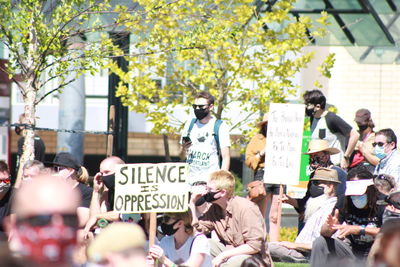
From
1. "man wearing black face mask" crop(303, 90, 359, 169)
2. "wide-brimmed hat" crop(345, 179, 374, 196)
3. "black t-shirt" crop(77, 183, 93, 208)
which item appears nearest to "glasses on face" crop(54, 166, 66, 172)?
"black t-shirt" crop(77, 183, 93, 208)

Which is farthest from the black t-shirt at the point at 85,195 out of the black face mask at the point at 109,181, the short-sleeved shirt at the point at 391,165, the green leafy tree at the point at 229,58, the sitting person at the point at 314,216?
the green leafy tree at the point at 229,58

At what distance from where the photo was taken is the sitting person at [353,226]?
8.70 metres

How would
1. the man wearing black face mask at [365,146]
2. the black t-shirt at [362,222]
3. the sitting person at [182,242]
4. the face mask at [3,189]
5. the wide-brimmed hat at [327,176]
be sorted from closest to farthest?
the sitting person at [182,242] → the black t-shirt at [362,222] → the face mask at [3,189] → the wide-brimmed hat at [327,176] → the man wearing black face mask at [365,146]

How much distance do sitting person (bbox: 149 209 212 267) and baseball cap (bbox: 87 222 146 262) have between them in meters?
3.95

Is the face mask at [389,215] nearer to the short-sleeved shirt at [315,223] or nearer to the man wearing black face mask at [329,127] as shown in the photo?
the short-sleeved shirt at [315,223]

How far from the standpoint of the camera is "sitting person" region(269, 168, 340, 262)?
9523mm

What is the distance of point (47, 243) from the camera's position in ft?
12.1

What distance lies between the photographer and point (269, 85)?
1444 cm

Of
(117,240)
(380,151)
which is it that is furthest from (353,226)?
(117,240)

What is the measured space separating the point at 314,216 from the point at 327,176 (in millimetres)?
434

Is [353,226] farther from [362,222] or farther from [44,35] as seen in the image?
[44,35]

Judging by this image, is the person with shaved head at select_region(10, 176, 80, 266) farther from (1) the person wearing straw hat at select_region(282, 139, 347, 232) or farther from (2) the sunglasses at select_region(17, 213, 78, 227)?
(1) the person wearing straw hat at select_region(282, 139, 347, 232)

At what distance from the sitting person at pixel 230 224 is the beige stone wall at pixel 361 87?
13.0 meters

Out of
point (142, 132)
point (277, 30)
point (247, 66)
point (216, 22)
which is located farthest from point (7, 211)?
point (142, 132)
